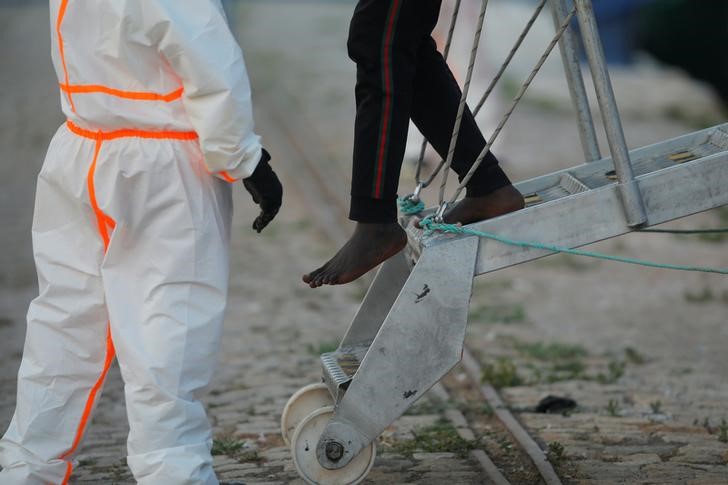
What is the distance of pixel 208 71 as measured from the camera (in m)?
3.56

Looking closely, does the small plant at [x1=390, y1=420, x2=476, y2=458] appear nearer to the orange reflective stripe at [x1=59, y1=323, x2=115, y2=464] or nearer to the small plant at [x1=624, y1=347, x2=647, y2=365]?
the orange reflective stripe at [x1=59, y1=323, x2=115, y2=464]

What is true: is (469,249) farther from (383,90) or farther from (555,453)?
(555,453)

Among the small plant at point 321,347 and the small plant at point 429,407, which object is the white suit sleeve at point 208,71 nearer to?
the small plant at point 429,407

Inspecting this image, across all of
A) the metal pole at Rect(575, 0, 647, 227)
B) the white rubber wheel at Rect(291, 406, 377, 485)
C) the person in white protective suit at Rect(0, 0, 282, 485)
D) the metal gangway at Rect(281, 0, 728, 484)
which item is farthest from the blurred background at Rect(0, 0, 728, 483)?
the metal pole at Rect(575, 0, 647, 227)

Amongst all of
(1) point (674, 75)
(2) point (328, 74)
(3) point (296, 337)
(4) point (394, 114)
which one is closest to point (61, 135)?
(4) point (394, 114)

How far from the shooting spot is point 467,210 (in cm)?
402

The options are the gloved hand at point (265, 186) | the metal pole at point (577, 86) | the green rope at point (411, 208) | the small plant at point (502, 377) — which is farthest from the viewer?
the small plant at point (502, 377)

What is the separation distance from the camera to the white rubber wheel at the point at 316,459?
13.1 ft

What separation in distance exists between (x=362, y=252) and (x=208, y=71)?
80 centimetres

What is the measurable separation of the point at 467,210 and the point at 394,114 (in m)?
0.51

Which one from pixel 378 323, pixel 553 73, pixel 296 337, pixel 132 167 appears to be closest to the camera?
pixel 132 167

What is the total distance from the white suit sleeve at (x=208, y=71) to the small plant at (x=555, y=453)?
1942 mm

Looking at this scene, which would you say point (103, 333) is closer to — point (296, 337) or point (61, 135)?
point (61, 135)

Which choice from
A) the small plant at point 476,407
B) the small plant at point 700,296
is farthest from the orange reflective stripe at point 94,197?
the small plant at point 700,296
